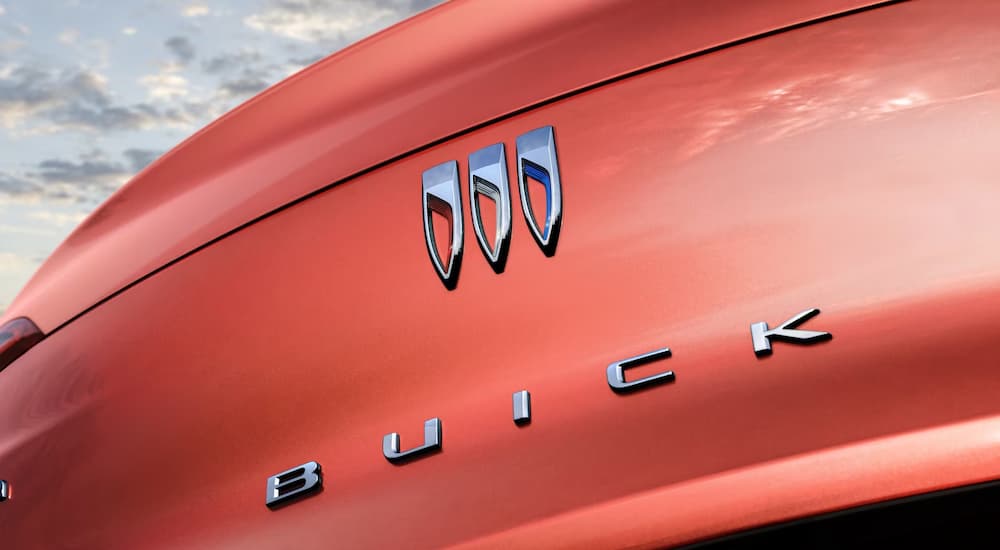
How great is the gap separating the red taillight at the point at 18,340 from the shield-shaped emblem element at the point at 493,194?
2.57 ft

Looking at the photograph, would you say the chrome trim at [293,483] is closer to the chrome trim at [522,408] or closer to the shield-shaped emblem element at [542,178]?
the chrome trim at [522,408]

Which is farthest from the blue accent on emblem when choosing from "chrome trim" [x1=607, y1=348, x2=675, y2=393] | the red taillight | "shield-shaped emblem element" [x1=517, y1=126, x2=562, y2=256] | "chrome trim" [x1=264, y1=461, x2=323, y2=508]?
the red taillight

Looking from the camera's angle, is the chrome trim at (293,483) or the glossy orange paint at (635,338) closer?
the glossy orange paint at (635,338)

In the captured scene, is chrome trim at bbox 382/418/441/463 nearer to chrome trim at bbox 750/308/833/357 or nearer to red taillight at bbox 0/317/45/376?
chrome trim at bbox 750/308/833/357

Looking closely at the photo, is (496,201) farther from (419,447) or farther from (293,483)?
(293,483)

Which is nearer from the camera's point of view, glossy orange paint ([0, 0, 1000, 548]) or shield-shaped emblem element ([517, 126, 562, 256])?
glossy orange paint ([0, 0, 1000, 548])

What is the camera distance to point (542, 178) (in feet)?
4.14

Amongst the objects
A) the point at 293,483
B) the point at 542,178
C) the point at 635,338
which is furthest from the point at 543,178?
the point at 293,483

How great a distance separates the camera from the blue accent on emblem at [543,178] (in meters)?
1.24

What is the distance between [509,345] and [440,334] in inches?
3.7

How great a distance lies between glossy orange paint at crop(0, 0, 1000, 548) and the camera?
110 cm

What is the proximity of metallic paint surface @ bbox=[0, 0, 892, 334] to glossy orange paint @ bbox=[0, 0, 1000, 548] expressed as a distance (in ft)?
0.13

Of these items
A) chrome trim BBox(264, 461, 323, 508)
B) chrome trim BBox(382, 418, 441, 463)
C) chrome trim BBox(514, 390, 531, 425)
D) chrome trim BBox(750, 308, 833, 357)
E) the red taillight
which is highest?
the red taillight

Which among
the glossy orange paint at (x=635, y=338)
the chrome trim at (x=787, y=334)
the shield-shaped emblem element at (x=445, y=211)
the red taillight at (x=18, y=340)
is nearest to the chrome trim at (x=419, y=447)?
the glossy orange paint at (x=635, y=338)
